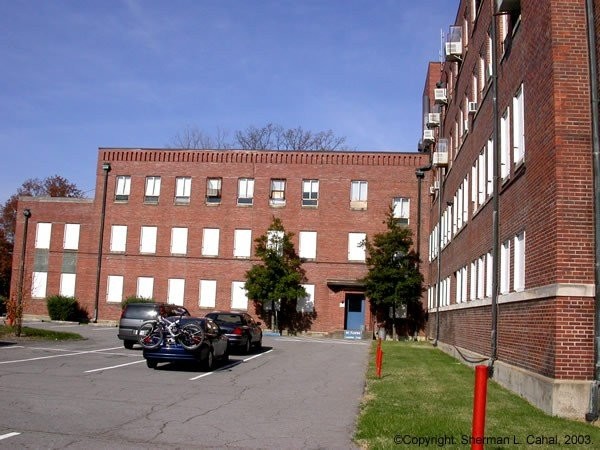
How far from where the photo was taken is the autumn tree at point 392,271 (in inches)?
1575

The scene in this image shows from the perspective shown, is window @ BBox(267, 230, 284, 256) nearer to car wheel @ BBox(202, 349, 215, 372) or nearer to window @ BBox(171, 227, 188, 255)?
window @ BBox(171, 227, 188, 255)

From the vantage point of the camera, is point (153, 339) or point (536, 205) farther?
point (153, 339)

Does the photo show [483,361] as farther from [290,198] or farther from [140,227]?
[140,227]

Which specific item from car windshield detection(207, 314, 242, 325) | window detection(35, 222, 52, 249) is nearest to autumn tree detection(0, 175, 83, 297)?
window detection(35, 222, 52, 249)

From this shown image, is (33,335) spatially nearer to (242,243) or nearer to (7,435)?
(7,435)

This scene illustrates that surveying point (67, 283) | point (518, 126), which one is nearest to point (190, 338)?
point (518, 126)

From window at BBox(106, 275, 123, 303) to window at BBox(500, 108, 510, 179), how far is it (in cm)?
3355

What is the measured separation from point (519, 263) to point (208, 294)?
31.7 meters

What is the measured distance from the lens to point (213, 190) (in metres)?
45.3

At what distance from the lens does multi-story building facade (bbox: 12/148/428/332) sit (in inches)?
1730

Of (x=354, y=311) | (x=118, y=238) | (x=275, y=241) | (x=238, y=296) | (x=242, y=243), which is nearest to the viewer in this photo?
(x=275, y=241)

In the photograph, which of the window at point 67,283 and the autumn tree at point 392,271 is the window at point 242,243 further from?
the window at point 67,283

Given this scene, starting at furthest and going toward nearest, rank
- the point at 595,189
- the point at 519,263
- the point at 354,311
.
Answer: the point at 354,311
the point at 519,263
the point at 595,189

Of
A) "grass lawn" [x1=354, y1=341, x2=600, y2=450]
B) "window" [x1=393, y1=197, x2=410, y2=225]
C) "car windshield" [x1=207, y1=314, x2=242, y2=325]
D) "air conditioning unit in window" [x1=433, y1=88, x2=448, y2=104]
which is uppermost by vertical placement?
"air conditioning unit in window" [x1=433, y1=88, x2=448, y2=104]
